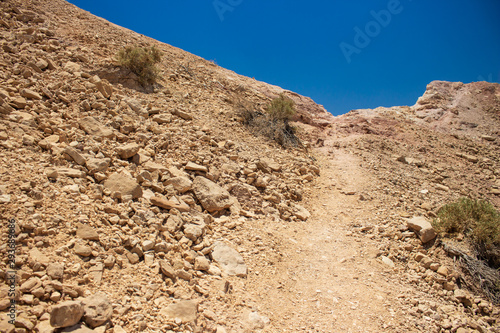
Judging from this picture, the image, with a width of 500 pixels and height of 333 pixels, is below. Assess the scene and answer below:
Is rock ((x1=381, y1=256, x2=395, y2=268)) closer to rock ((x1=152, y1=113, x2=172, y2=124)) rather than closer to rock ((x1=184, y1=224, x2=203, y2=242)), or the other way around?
rock ((x1=184, y1=224, x2=203, y2=242))

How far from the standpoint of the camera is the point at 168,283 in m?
3.42

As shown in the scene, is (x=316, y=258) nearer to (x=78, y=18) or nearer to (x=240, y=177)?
(x=240, y=177)

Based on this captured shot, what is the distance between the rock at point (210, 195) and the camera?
5.10 meters

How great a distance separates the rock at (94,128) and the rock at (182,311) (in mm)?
3349

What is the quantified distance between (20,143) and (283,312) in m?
4.29

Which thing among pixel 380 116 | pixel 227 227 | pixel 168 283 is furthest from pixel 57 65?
pixel 380 116

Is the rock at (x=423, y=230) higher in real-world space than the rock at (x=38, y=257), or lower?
higher

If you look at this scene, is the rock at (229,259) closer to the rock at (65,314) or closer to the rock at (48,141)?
the rock at (65,314)

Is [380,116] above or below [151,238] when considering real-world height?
above

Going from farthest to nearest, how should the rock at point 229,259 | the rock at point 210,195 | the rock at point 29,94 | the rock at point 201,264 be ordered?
the rock at point 210,195, the rock at point 29,94, the rock at point 229,259, the rock at point 201,264

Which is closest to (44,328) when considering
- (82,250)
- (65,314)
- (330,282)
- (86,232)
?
(65,314)

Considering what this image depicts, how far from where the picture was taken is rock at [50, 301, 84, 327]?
231 cm

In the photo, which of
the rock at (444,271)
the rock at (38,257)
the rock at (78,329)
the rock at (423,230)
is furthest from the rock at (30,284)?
the rock at (423,230)

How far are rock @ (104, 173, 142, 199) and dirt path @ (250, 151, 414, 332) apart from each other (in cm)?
230
